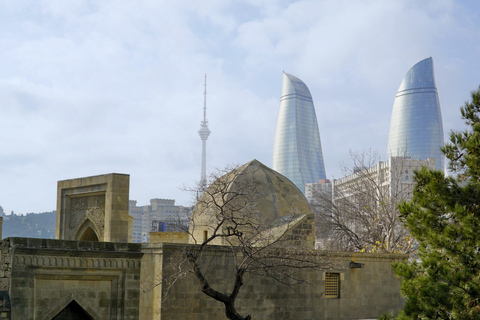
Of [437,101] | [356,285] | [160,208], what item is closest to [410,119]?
[437,101]

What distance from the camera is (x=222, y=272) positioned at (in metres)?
16.5

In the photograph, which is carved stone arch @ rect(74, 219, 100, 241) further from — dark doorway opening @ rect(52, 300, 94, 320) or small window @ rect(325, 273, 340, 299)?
small window @ rect(325, 273, 340, 299)

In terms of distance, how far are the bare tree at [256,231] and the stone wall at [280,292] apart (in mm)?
295

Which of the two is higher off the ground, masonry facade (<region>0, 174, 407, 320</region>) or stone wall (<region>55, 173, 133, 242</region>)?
stone wall (<region>55, 173, 133, 242</region>)

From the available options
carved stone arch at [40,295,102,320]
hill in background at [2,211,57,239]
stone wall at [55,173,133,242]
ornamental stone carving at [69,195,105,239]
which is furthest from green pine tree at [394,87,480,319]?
hill in background at [2,211,57,239]

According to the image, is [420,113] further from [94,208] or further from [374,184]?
[94,208]

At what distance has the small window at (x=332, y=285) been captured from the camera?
61.8ft

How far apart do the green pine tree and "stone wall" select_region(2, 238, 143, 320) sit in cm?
575

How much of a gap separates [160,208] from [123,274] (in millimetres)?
155955

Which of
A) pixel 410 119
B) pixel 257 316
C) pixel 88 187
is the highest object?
pixel 410 119

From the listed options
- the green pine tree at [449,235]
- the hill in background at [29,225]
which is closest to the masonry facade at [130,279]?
the green pine tree at [449,235]

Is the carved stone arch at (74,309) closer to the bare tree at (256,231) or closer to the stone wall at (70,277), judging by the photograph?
the stone wall at (70,277)

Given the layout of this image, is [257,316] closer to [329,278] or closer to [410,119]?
[329,278]

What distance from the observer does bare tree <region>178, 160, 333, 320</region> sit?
51.0ft
